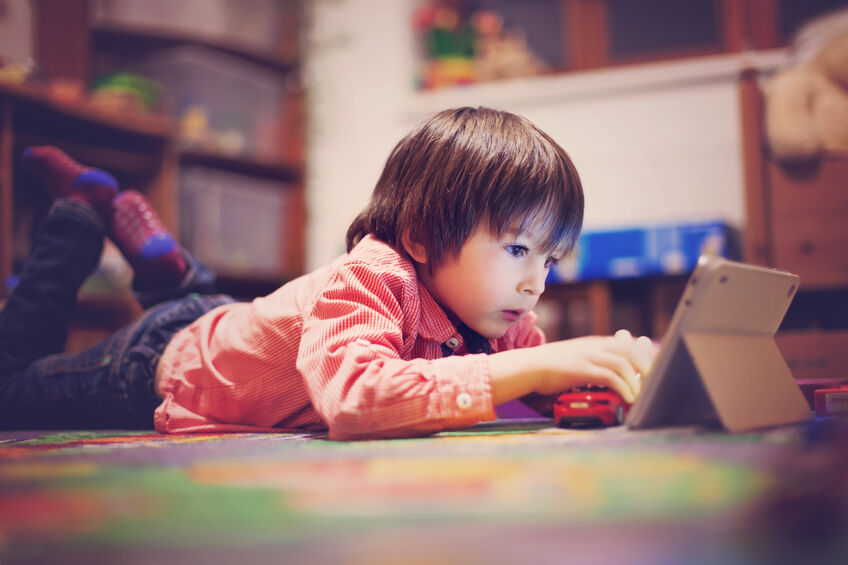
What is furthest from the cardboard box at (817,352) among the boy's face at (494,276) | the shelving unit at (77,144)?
the shelving unit at (77,144)

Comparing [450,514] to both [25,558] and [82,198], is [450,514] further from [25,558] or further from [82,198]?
[82,198]

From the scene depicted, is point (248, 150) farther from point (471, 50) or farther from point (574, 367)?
point (574, 367)

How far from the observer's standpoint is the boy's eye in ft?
2.63

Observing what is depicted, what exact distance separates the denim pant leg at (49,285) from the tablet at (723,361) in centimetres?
98

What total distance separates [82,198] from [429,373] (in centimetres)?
88

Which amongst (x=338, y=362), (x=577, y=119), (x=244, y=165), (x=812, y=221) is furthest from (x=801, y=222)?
(x=244, y=165)

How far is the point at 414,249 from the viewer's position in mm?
841

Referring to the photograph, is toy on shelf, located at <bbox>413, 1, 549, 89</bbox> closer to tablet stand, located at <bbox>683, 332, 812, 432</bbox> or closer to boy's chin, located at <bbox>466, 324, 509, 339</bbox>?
boy's chin, located at <bbox>466, 324, 509, 339</bbox>

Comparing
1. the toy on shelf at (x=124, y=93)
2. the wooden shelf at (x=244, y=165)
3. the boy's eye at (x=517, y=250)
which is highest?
the toy on shelf at (x=124, y=93)

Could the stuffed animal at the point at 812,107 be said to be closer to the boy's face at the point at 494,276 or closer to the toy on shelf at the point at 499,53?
the toy on shelf at the point at 499,53

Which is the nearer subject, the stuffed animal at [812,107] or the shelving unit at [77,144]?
the shelving unit at [77,144]

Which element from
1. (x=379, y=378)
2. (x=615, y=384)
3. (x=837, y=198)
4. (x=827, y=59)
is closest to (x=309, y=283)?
(x=379, y=378)

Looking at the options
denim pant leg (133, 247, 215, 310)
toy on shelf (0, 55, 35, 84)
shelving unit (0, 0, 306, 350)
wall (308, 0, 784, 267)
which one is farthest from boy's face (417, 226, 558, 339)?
wall (308, 0, 784, 267)

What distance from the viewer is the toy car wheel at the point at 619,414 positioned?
2.40ft
